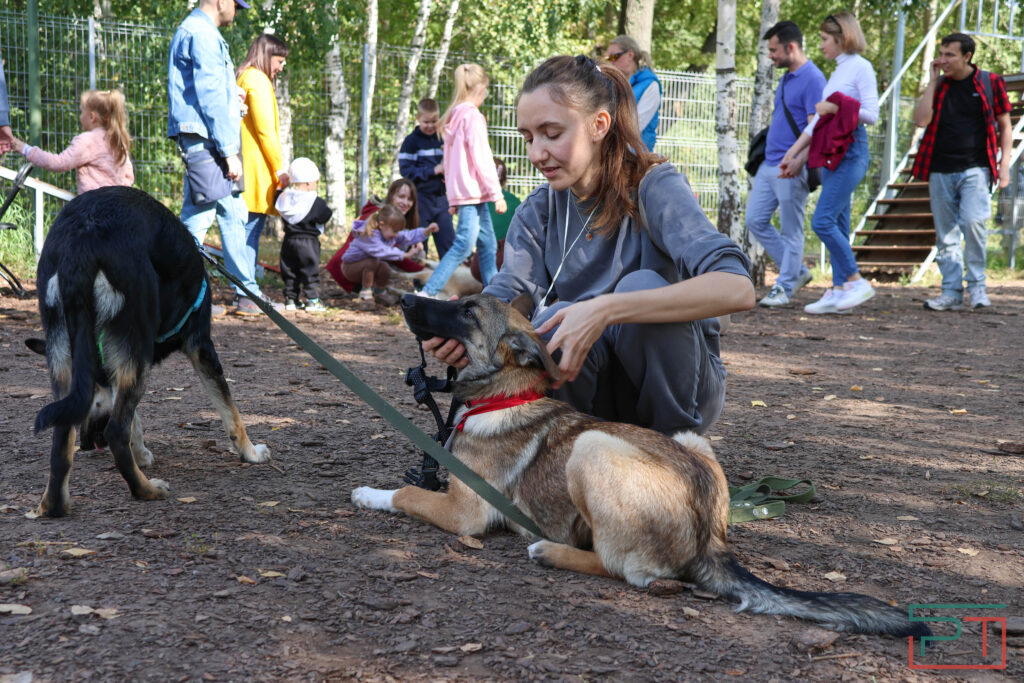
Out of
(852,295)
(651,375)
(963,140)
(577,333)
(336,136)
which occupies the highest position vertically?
(336,136)

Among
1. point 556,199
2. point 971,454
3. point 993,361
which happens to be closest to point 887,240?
point 993,361

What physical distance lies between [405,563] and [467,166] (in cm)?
626

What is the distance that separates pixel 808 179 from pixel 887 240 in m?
4.64

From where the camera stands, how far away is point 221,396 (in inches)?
158

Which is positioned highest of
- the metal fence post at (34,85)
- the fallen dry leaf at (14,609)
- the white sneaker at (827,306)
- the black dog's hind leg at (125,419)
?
the metal fence post at (34,85)

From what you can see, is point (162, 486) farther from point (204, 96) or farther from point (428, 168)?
point (428, 168)

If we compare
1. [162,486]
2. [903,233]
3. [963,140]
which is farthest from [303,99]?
[162,486]

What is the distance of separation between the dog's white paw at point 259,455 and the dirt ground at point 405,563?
Answer: 0.18 ft

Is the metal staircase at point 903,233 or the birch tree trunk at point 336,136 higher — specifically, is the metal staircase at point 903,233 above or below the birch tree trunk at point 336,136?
below

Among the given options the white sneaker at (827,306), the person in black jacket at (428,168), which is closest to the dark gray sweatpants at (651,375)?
the white sneaker at (827,306)

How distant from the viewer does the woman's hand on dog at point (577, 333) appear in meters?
3.02

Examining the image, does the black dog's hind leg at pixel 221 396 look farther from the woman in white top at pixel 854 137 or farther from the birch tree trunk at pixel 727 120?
the birch tree trunk at pixel 727 120

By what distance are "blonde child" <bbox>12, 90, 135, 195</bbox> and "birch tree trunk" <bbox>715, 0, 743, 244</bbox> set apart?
678 centimetres

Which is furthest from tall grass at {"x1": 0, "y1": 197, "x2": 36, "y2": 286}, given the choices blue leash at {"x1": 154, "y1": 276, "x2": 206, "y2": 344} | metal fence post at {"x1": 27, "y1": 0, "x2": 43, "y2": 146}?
blue leash at {"x1": 154, "y1": 276, "x2": 206, "y2": 344}
